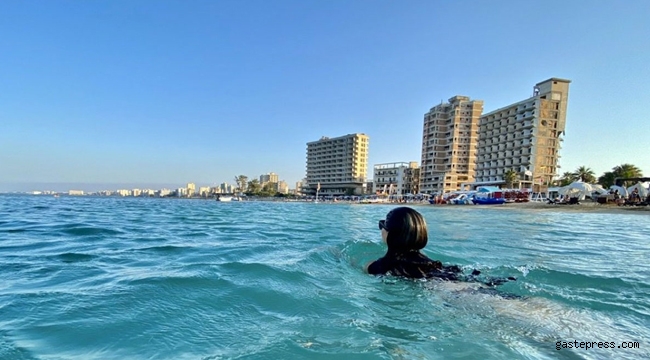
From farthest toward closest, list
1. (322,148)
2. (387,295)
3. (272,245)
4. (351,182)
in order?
(322,148) < (351,182) < (272,245) < (387,295)

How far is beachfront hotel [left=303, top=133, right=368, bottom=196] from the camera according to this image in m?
115

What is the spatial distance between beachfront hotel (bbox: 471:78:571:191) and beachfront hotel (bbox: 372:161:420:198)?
25.3 metres

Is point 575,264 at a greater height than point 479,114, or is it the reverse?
point 479,114

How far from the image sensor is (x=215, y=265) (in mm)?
5035

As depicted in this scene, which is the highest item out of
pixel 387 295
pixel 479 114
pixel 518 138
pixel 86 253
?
pixel 479 114

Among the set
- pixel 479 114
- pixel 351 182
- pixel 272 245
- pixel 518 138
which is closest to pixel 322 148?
pixel 351 182

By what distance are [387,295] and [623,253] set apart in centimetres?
690

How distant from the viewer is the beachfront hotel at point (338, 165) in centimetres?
11494

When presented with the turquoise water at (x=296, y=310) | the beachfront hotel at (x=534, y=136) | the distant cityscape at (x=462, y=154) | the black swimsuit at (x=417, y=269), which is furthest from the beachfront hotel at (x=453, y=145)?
the black swimsuit at (x=417, y=269)

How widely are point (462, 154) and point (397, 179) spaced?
2190 centimetres

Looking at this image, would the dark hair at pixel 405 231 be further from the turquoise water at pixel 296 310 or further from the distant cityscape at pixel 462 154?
the distant cityscape at pixel 462 154

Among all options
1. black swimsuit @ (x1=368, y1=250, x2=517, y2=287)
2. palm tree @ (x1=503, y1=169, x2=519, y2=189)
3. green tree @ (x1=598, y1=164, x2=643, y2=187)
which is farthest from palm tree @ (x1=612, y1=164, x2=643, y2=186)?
black swimsuit @ (x1=368, y1=250, x2=517, y2=287)

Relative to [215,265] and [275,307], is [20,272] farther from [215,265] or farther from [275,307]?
[275,307]

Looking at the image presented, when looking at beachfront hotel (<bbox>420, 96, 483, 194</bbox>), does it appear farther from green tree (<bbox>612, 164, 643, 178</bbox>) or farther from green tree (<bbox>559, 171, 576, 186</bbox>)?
green tree (<bbox>612, 164, 643, 178</bbox>)
